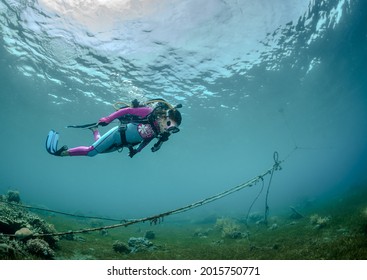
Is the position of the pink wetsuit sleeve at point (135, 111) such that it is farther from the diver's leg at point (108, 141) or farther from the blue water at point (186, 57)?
the blue water at point (186, 57)

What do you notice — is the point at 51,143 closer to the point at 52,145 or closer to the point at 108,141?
the point at 52,145

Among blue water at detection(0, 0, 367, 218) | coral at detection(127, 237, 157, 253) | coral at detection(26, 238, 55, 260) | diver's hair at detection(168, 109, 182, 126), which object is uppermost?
blue water at detection(0, 0, 367, 218)

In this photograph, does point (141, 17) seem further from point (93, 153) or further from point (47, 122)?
point (47, 122)

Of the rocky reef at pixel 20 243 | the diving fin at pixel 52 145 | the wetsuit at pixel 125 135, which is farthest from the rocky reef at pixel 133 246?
the diving fin at pixel 52 145

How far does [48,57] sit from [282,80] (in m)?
23.3

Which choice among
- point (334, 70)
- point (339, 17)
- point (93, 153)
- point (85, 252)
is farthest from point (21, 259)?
point (334, 70)

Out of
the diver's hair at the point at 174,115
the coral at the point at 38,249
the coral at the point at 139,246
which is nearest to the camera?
the diver's hair at the point at 174,115

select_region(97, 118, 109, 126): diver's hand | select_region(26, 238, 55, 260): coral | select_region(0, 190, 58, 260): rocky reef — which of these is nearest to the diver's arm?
select_region(97, 118, 109, 126): diver's hand

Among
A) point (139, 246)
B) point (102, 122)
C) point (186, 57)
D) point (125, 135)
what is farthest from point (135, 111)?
point (186, 57)

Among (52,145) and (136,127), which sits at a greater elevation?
(136,127)

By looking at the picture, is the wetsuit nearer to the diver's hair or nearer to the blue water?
the diver's hair

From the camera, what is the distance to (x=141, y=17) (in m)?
14.0

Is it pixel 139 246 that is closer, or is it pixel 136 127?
pixel 136 127
